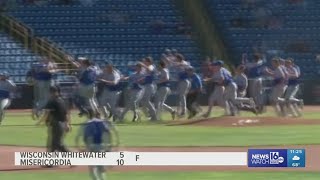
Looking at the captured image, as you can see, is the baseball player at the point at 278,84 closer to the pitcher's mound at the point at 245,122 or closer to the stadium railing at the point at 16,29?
the pitcher's mound at the point at 245,122

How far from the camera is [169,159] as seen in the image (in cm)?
1717

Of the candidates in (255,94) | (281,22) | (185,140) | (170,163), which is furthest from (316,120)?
(281,22)

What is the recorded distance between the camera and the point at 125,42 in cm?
4262

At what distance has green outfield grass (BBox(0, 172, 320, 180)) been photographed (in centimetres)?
1630

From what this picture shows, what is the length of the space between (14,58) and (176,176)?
24595 mm

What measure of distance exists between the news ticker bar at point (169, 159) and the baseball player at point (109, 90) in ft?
37.2

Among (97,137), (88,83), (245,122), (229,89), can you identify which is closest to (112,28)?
(229,89)

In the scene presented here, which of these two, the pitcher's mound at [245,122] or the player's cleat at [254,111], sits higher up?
the pitcher's mound at [245,122]

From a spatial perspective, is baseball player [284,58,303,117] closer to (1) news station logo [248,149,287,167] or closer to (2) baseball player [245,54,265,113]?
(2) baseball player [245,54,265,113]

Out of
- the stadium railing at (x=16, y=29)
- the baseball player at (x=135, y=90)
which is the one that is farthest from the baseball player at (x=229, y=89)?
the stadium railing at (x=16, y=29)

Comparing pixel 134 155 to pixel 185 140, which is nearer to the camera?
pixel 134 155

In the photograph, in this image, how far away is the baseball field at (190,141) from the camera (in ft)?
55.0

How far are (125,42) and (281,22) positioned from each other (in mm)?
7251

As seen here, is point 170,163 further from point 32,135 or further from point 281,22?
point 281,22
